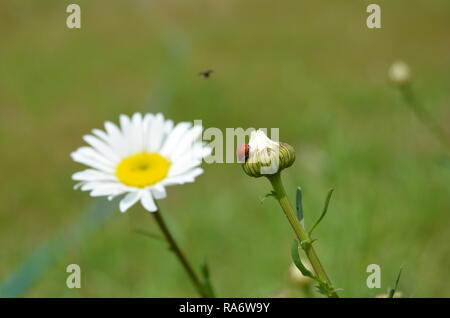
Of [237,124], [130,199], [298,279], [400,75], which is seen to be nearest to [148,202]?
[130,199]

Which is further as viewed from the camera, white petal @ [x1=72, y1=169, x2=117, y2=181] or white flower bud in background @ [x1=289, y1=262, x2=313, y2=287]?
white flower bud in background @ [x1=289, y1=262, x2=313, y2=287]


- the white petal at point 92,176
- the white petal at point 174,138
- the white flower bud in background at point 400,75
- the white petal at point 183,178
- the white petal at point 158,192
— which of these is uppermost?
the white flower bud in background at point 400,75

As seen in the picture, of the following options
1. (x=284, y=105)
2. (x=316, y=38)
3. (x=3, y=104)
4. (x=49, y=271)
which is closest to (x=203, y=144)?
(x=49, y=271)

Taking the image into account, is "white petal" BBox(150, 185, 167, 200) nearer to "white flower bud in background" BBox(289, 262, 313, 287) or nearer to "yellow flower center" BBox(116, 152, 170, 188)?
"yellow flower center" BBox(116, 152, 170, 188)

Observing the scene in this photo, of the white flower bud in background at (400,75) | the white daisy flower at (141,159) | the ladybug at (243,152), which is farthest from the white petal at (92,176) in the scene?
the white flower bud in background at (400,75)

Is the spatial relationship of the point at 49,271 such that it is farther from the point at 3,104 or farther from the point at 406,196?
the point at 3,104

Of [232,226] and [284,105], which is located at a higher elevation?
[284,105]

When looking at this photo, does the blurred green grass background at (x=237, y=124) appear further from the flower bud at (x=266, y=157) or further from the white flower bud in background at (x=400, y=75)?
the flower bud at (x=266, y=157)

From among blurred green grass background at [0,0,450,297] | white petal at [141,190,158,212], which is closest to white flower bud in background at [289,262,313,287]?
blurred green grass background at [0,0,450,297]
